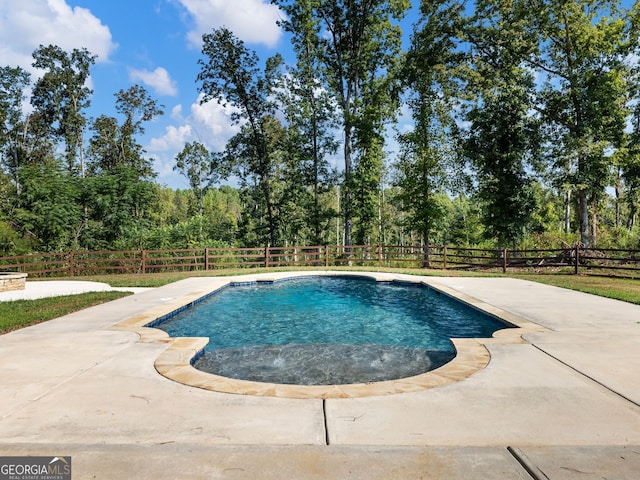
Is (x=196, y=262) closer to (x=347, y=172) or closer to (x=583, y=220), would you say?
(x=347, y=172)

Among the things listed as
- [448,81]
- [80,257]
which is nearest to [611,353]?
[80,257]

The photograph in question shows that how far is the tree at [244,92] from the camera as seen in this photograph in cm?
2102

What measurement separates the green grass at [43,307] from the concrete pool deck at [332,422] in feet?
Result: 6.48

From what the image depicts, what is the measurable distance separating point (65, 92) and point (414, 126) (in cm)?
2525

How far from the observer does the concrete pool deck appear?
2.12 m

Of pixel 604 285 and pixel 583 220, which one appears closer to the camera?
pixel 604 285

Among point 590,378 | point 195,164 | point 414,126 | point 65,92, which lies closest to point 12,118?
point 65,92

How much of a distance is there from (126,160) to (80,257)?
16833 mm

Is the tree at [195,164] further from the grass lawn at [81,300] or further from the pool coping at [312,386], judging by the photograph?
the pool coping at [312,386]

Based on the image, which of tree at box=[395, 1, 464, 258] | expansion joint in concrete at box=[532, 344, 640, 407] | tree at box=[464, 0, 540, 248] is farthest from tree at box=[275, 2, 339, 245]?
expansion joint in concrete at box=[532, 344, 640, 407]

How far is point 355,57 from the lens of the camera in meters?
20.7

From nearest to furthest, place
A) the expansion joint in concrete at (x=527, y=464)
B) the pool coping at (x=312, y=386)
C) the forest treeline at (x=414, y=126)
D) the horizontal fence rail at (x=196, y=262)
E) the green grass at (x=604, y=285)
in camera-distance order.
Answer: the expansion joint in concrete at (x=527, y=464), the pool coping at (x=312, y=386), the green grass at (x=604, y=285), the horizontal fence rail at (x=196, y=262), the forest treeline at (x=414, y=126)

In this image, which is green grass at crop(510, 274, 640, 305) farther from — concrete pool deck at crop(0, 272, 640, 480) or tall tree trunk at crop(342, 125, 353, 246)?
tall tree trunk at crop(342, 125, 353, 246)

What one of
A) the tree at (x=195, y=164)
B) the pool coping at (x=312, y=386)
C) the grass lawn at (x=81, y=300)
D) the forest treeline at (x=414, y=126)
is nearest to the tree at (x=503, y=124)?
the forest treeline at (x=414, y=126)
